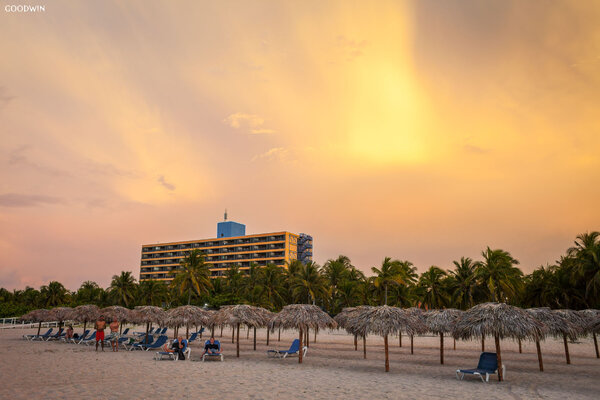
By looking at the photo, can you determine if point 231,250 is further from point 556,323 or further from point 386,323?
point 556,323

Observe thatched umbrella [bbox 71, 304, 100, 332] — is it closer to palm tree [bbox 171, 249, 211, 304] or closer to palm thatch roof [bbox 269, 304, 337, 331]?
palm tree [bbox 171, 249, 211, 304]

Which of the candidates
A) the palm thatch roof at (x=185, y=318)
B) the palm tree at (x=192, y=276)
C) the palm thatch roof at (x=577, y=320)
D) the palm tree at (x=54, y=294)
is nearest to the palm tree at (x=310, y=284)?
the palm tree at (x=192, y=276)

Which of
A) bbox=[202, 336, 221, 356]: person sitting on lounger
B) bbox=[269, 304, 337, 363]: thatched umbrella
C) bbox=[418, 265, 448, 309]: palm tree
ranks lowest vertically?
bbox=[202, 336, 221, 356]: person sitting on lounger

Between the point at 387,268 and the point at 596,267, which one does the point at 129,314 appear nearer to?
the point at 387,268

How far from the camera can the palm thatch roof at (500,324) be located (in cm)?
1491

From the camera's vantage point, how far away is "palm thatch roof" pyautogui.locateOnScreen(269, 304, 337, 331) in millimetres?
20234

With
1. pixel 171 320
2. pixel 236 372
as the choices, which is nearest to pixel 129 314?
pixel 171 320

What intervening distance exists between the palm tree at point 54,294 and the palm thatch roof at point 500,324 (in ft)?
269

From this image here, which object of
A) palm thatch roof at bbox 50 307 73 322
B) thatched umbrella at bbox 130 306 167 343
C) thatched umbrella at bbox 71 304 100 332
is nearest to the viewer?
thatched umbrella at bbox 130 306 167 343

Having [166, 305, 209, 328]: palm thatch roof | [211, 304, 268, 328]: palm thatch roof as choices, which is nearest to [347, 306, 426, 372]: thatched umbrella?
[211, 304, 268, 328]: palm thatch roof

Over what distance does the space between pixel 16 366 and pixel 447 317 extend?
784 inches

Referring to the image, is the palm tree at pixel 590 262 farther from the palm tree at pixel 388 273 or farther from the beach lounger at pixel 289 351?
the beach lounger at pixel 289 351

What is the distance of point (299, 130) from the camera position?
30.4 metres

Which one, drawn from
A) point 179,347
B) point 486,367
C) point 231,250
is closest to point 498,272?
point 486,367
